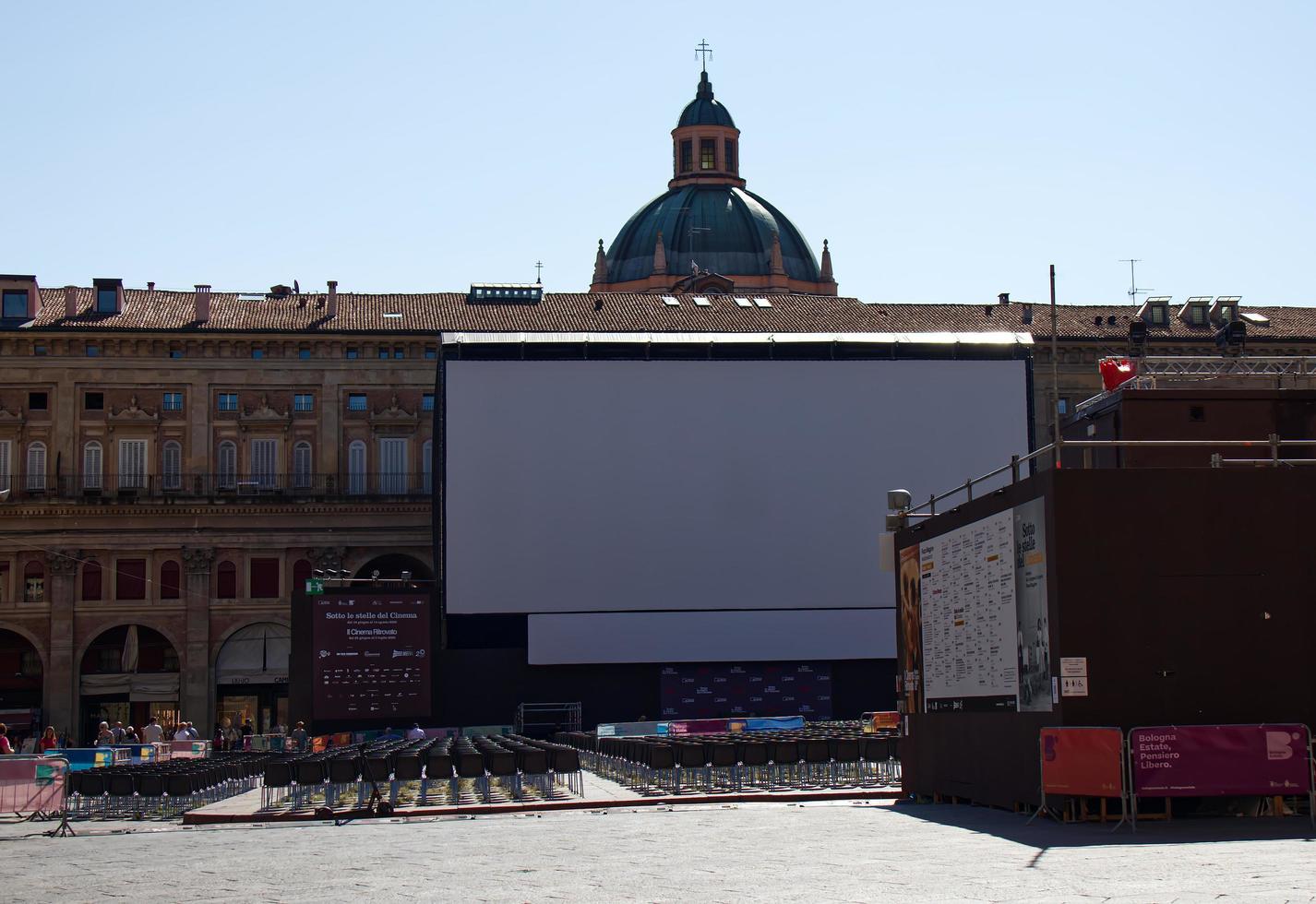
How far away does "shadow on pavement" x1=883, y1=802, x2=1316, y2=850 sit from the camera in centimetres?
1465

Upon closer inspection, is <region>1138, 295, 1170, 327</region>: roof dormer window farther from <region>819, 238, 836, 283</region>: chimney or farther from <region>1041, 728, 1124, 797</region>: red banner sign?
<region>1041, 728, 1124, 797</region>: red banner sign

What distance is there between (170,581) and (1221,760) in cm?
4605

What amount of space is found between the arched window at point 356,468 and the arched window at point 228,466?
3561 millimetres

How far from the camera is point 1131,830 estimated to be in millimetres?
15781

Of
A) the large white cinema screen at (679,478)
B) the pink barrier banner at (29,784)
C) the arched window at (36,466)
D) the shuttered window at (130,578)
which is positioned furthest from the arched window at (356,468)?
the pink barrier banner at (29,784)

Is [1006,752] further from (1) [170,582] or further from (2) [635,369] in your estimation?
(1) [170,582]

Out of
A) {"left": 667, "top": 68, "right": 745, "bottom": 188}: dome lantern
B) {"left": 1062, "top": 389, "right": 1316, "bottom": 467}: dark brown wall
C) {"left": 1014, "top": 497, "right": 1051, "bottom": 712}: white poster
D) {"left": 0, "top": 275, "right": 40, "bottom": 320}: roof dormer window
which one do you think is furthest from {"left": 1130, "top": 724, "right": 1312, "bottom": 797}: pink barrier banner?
{"left": 667, "top": 68, "right": 745, "bottom": 188}: dome lantern

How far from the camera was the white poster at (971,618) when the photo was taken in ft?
59.8

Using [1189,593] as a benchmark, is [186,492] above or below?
above

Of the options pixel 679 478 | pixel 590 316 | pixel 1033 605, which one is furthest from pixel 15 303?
pixel 1033 605

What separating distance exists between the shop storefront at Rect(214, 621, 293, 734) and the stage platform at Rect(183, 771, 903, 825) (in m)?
32.4

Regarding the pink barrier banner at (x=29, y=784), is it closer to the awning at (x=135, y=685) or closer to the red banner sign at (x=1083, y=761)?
the red banner sign at (x=1083, y=761)

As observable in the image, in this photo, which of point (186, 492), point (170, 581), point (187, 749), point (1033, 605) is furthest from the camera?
point (186, 492)

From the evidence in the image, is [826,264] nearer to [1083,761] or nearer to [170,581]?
[170,581]
